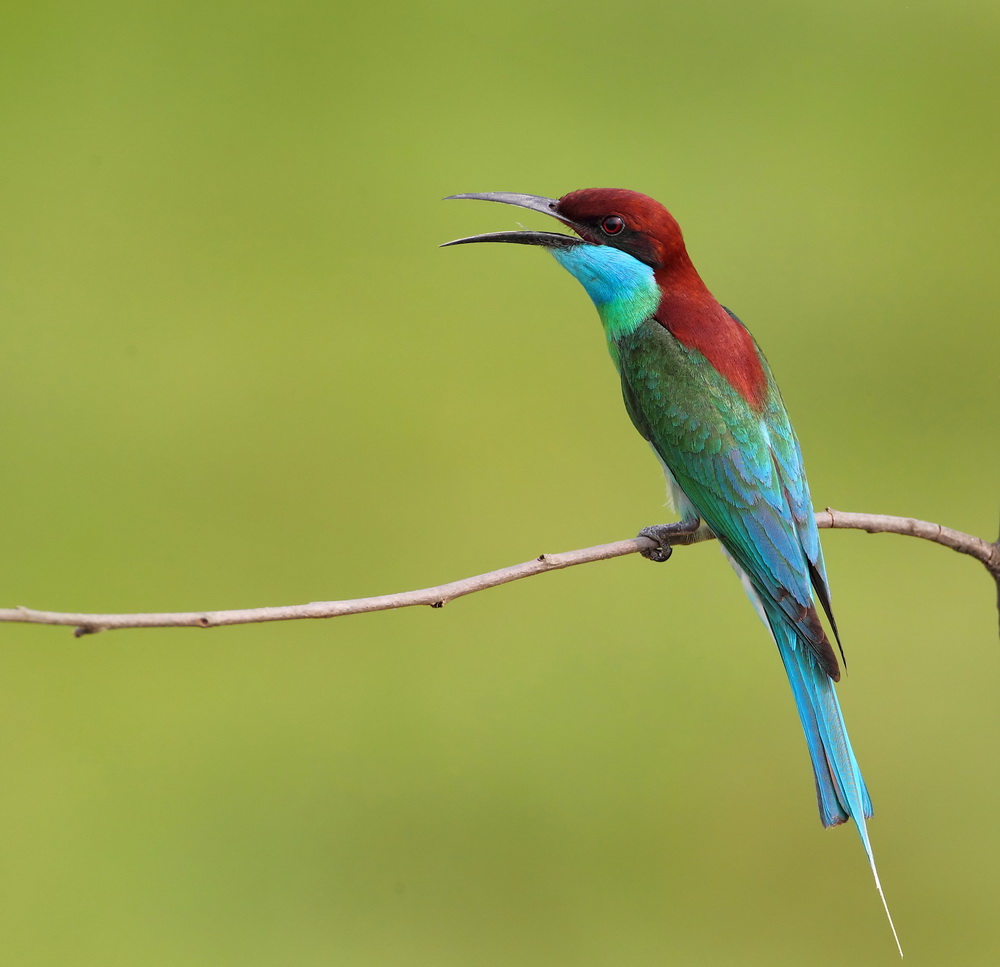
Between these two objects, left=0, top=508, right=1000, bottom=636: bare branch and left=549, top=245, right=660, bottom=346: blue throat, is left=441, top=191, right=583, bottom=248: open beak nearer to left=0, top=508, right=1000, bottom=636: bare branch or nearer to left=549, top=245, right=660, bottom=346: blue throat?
left=549, top=245, right=660, bottom=346: blue throat

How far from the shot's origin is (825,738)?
4.30 feet

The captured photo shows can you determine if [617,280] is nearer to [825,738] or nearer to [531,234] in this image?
[531,234]

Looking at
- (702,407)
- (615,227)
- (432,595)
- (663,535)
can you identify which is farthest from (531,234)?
(432,595)

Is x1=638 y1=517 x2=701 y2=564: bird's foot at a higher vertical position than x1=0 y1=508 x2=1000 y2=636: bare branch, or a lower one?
lower

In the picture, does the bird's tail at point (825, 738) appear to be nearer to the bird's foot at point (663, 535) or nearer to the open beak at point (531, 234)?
the bird's foot at point (663, 535)

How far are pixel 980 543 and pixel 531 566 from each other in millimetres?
532

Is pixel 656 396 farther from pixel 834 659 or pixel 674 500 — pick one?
pixel 834 659

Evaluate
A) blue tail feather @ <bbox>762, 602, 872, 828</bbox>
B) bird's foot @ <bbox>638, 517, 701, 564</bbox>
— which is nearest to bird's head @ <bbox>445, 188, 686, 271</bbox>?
bird's foot @ <bbox>638, 517, 701, 564</bbox>

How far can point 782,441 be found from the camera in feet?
4.95

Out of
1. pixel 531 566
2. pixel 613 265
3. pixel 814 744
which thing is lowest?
pixel 814 744

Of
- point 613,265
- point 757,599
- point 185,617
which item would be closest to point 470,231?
point 613,265

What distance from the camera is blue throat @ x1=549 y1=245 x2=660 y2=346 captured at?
60.9 inches

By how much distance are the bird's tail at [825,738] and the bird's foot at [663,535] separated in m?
0.16

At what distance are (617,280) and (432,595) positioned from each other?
29.4 inches
